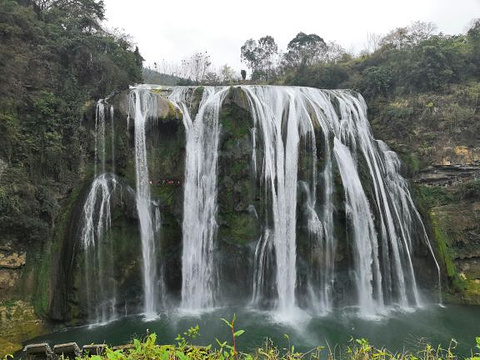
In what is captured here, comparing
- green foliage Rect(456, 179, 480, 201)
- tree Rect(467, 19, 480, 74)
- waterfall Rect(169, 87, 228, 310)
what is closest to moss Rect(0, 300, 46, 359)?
waterfall Rect(169, 87, 228, 310)

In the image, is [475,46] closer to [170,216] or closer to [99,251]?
[170,216]

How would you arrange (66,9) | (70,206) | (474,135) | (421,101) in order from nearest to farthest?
(70,206) → (474,135) → (421,101) → (66,9)

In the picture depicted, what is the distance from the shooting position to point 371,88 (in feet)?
69.6

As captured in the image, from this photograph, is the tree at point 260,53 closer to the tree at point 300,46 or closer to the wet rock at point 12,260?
the tree at point 300,46

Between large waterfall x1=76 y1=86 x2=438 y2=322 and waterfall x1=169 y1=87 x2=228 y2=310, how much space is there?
0.04 metres

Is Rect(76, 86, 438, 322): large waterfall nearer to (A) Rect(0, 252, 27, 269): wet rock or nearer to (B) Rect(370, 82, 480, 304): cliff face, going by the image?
(B) Rect(370, 82, 480, 304): cliff face

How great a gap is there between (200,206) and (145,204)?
7.10 ft

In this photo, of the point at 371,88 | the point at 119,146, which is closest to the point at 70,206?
the point at 119,146

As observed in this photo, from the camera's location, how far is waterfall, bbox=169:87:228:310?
13.5 meters

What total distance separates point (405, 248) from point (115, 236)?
38.0 ft

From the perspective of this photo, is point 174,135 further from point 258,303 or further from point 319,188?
point 258,303

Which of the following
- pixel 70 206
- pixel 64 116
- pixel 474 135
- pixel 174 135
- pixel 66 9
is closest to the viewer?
pixel 70 206

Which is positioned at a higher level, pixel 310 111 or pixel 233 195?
pixel 310 111

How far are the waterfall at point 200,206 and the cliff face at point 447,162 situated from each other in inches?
361
